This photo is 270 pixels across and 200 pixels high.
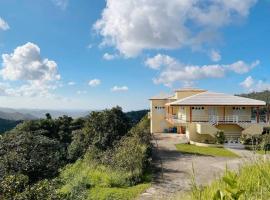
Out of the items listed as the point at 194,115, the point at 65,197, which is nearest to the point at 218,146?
the point at 194,115

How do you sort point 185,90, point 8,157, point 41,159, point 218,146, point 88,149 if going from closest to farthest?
point 8,157 → point 41,159 → point 88,149 → point 218,146 → point 185,90

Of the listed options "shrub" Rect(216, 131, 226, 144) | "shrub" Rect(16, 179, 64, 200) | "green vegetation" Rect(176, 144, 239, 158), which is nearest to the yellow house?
"shrub" Rect(216, 131, 226, 144)

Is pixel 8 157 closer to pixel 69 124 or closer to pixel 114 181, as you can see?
pixel 114 181

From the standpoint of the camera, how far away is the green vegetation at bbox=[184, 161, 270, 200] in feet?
11.9

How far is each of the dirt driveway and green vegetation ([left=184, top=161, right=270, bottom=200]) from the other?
6782 mm

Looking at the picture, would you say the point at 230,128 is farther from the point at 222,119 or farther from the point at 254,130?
Answer: the point at 254,130

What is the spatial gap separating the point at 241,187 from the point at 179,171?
16.9m

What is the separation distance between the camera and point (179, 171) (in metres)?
21.3

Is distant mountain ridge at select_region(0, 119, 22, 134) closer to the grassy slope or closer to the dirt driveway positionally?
the dirt driveway

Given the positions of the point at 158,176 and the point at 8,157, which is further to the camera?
the point at 158,176

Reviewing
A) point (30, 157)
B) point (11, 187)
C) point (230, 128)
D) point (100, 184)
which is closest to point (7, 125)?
point (230, 128)

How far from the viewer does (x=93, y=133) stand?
28.7 m

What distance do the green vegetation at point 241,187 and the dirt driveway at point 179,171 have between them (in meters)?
6.78

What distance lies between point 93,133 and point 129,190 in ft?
39.5
